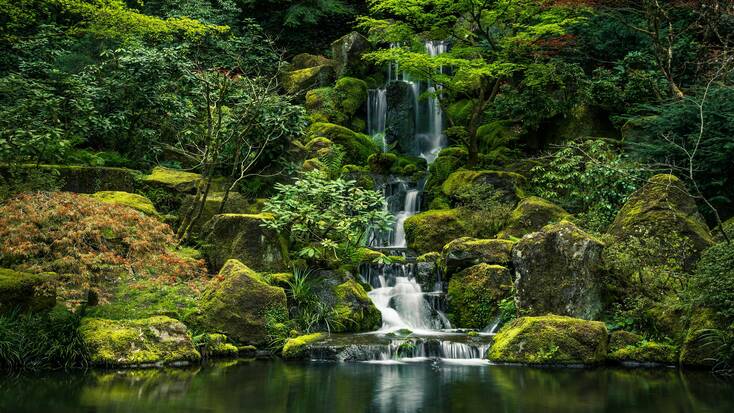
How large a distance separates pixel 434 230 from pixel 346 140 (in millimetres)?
6566

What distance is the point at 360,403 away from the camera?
314 inches

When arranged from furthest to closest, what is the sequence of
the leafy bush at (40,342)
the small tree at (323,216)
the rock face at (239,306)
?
the small tree at (323,216) → the rock face at (239,306) → the leafy bush at (40,342)

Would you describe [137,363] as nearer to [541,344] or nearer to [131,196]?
[131,196]

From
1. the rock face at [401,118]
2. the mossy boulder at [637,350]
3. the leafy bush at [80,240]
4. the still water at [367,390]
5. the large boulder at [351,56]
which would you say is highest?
the large boulder at [351,56]

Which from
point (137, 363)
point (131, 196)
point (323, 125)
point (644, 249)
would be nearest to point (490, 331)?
point (644, 249)

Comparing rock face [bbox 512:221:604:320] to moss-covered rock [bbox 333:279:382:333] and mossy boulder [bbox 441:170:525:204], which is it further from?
mossy boulder [bbox 441:170:525:204]

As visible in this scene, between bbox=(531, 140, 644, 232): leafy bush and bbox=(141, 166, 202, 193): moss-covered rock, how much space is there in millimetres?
9616

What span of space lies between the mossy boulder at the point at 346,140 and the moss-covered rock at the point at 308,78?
15.3ft

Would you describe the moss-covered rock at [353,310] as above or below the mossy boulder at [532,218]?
below

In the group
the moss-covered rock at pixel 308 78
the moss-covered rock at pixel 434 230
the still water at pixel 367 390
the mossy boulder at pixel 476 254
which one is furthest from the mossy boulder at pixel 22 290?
the moss-covered rock at pixel 308 78

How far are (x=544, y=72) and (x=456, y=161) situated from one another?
13.4ft

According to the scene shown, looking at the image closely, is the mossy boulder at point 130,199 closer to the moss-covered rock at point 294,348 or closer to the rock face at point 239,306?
the rock face at point 239,306

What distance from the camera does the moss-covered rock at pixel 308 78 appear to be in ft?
87.2

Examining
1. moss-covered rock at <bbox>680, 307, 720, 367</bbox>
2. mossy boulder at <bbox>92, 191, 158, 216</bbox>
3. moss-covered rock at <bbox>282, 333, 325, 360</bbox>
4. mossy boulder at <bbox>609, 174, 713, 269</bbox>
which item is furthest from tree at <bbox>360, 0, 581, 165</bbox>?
moss-covered rock at <bbox>282, 333, 325, 360</bbox>
